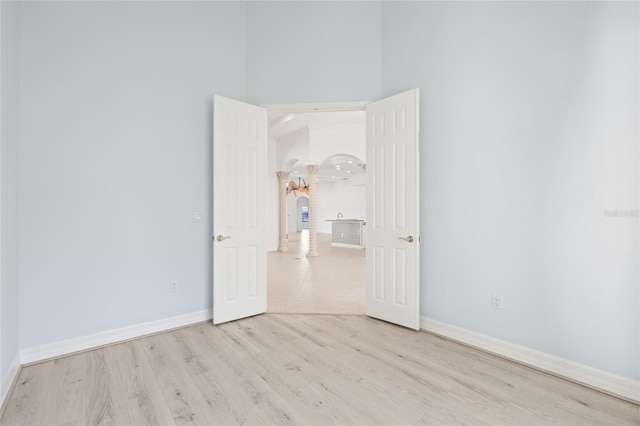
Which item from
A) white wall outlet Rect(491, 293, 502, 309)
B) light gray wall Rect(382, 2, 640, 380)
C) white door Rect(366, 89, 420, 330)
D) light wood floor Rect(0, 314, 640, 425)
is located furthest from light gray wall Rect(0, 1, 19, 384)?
white wall outlet Rect(491, 293, 502, 309)

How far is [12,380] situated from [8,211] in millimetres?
1203

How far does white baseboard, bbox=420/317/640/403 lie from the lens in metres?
1.98

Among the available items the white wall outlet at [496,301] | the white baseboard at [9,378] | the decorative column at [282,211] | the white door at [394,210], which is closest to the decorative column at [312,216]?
the decorative column at [282,211]

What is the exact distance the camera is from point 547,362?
2.29 metres

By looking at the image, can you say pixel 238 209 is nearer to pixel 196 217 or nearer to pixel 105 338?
pixel 196 217

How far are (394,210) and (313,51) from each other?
212 centimetres

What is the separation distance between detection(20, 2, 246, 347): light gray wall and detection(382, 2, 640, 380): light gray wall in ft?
7.75

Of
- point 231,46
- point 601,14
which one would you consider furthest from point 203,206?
point 601,14

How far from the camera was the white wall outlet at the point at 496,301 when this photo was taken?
2.58 meters

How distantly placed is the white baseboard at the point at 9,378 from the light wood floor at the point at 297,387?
43mm

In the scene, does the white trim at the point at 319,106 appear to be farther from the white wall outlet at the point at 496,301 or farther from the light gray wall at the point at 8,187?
the white wall outlet at the point at 496,301

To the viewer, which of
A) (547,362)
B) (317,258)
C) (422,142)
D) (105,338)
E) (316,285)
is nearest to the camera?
(547,362)

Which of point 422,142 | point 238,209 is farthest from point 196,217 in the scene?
point 422,142

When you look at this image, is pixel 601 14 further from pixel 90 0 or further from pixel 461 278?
pixel 90 0
